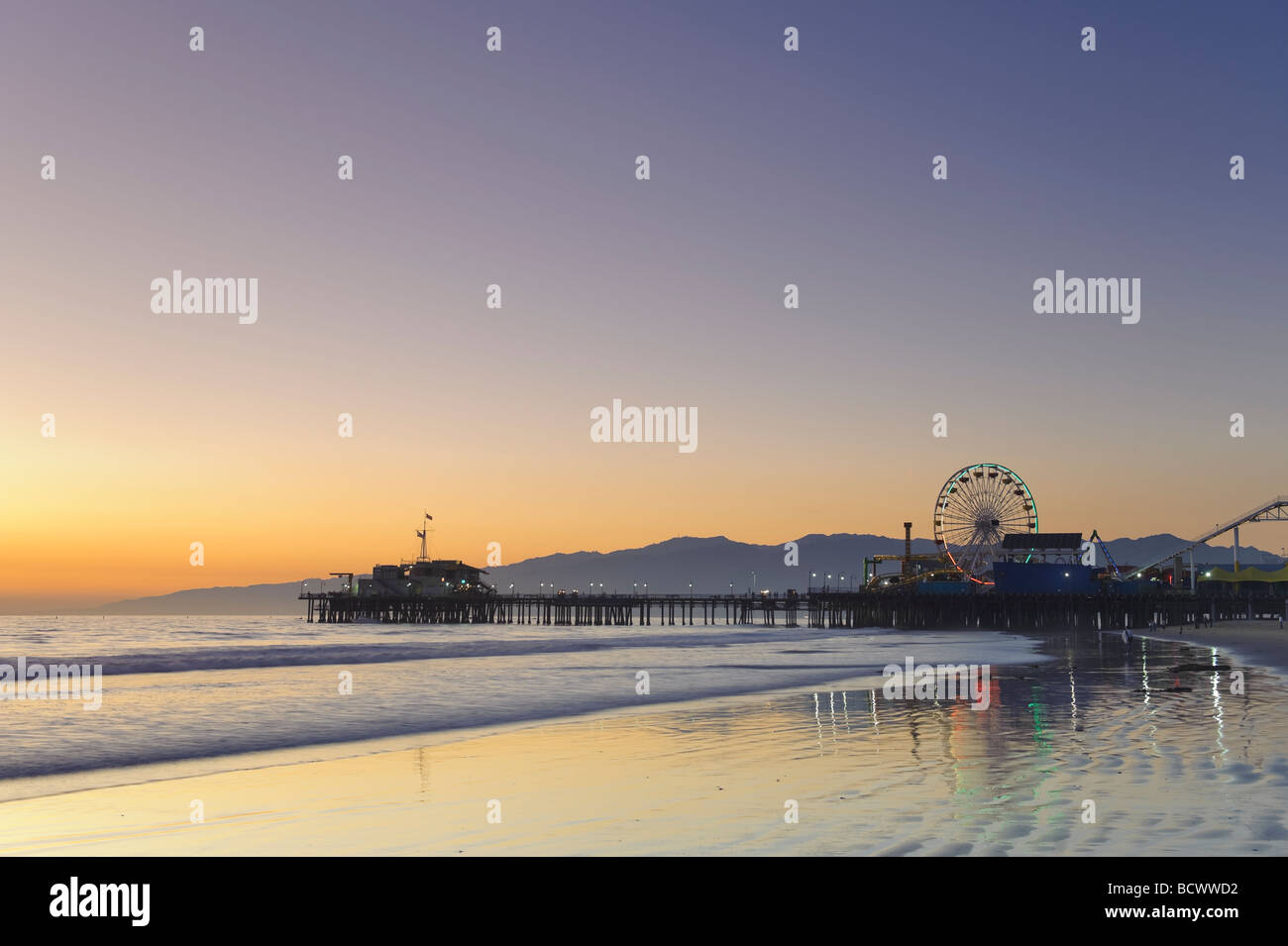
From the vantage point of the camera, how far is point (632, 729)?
63.8ft

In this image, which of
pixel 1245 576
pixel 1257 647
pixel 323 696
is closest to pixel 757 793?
pixel 323 696

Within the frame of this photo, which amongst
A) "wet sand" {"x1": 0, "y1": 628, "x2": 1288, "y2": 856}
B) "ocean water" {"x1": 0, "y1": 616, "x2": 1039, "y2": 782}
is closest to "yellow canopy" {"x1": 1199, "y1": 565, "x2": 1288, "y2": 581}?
"ocean water" {"x1": 0, "y1": 616, "x2": 1039, "y2": 782}

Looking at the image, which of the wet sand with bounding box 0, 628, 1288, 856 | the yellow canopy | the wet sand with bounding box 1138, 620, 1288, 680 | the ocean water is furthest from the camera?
the yellow canopy

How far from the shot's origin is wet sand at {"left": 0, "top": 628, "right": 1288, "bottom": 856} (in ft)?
28.9

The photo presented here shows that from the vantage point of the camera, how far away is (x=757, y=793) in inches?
447

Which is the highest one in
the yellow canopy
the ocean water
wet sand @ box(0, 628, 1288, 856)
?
wet sand @ box(0, 628, 1288, 856)

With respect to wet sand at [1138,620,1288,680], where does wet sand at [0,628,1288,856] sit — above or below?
above

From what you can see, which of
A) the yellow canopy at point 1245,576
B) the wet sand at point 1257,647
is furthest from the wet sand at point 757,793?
the yellow canopy at point 1245,576

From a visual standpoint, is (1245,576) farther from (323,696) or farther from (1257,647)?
(323,696)

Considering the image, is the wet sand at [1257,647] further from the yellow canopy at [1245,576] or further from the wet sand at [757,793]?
the yellow canopy at [1245,576]

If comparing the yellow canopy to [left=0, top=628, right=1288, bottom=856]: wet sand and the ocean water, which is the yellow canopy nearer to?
the ocean water

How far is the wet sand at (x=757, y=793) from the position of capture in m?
8.80
